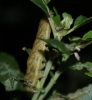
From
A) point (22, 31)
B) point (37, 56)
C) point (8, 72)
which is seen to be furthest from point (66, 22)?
point (22, 31)

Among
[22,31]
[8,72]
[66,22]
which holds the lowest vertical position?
[22,31]

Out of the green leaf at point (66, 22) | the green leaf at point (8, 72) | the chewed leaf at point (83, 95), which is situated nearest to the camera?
the green leaf at point (66, 22)

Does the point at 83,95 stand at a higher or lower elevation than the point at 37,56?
lower

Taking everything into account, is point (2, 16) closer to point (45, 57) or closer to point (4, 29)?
point (4, 29)

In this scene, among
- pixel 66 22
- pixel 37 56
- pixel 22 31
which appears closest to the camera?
pixel 66 22

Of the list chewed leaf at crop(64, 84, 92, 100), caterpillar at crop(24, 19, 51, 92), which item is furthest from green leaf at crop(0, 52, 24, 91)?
chewed leaf at crop(64, 84, 92, 100)

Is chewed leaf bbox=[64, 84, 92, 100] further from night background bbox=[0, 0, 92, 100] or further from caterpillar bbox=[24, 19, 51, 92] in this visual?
night background bbox=[0, 0, 92, 100]

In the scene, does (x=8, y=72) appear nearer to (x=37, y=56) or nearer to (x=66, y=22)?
(x=37, y=56)

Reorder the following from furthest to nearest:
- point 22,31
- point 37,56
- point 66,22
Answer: point 22,31
point 37,56
point 66,22

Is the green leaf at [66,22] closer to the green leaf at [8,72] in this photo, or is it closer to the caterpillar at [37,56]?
the caterpillar at [37,56]

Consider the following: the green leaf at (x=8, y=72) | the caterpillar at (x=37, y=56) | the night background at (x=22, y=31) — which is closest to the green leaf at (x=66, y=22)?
the caterpillar at (x=37, y=56)
